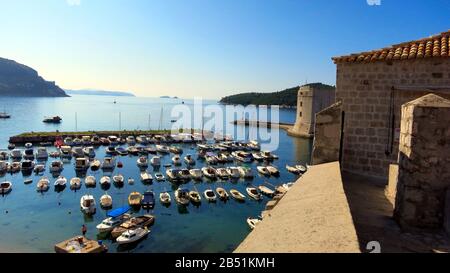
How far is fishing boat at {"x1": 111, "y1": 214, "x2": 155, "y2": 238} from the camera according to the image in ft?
85.0

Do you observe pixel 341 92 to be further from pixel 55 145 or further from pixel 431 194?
pixel 55 145

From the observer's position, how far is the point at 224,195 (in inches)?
1400

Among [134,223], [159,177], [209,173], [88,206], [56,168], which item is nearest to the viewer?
[134,223]

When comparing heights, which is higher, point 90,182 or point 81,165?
point 81,165

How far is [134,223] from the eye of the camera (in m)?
27.3

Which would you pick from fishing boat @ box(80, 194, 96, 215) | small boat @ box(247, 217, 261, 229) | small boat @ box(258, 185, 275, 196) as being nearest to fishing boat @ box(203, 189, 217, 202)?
small boat @ box(258, 185, 275, 196)

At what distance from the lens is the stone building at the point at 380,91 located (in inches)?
394

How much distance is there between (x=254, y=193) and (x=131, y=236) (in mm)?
15456

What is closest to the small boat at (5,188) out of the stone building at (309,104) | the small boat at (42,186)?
the small boat at (42,186)

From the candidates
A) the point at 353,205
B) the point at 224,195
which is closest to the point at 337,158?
the point at 353,205

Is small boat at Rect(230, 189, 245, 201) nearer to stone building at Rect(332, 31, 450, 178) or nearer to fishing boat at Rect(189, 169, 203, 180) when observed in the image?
fishing boat at Rect(189, 169, 203, 180)

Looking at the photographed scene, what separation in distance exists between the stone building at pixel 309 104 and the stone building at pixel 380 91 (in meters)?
69.8

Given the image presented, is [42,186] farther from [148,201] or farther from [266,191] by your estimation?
[266,191]

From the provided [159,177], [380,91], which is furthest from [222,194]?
[380,91]
